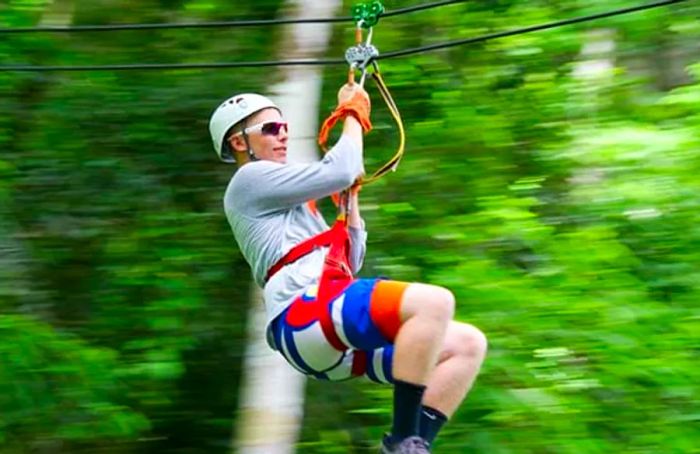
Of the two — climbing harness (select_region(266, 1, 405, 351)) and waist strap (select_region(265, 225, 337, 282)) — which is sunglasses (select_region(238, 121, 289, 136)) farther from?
waist strap (select_region(265, 225, 337, 282))

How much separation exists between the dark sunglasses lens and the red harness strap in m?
0.33

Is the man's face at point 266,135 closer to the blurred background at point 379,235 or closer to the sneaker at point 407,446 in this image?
the sneaker at point 407,446

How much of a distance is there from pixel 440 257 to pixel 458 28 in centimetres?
126

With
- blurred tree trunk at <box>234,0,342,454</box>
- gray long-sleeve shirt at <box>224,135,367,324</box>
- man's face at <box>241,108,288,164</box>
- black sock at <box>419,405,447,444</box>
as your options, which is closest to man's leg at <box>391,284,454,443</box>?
black sock at <box>419,405,447,444</box>

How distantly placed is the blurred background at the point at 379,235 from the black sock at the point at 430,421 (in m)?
1.65

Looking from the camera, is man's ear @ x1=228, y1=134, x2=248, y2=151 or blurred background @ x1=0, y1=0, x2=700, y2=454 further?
blurred background @ x1=0, y1=0, x2=700, y2=454

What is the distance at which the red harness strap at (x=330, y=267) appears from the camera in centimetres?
328

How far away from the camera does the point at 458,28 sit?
5984mm

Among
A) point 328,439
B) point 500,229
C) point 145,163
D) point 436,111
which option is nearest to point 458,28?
point 436,111

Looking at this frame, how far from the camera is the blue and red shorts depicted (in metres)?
3.19

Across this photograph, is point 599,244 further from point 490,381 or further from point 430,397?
point 430,397

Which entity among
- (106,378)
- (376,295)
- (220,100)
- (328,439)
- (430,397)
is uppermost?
(220,100)

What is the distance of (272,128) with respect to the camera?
3.59 meters

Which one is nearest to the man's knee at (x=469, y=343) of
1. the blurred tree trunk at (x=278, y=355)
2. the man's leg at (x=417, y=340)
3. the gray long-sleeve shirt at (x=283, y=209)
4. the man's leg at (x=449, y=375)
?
the man's leg at (x=449, y=375)
